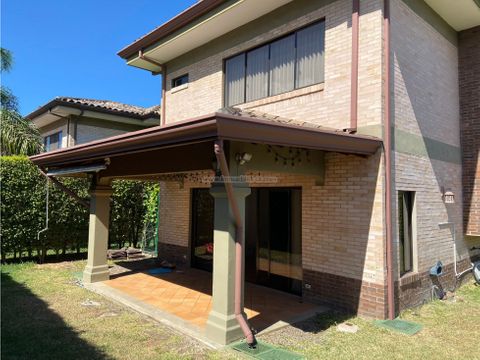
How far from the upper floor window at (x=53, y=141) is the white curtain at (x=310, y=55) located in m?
12.1

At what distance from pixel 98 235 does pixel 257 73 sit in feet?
17.8

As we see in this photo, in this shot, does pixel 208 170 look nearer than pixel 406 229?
Yes

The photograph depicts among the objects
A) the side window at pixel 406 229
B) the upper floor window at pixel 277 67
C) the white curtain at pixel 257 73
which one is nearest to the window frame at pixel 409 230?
the side window at pixel 406 229

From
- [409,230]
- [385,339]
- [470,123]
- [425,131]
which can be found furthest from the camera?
[470,123]

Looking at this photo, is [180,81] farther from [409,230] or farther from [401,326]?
[401,326]

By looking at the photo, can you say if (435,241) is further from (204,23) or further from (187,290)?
(204,23)

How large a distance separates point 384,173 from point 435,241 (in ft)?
8.31

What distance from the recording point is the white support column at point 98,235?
852 centimetres

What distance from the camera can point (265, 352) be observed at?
473 cm

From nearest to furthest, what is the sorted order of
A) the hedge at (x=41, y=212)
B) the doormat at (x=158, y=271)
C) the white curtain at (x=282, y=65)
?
the white curtain at (x=282, y=65)
the doormat at (x=158, y=271)
the hedge at (x=41, y=212)

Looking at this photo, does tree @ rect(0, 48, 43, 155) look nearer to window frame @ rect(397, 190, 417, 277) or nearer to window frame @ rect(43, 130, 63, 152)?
window frame @ rect(43, 130, 63, 152)

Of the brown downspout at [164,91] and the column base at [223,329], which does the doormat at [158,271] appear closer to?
the brown downspout at [164,91]

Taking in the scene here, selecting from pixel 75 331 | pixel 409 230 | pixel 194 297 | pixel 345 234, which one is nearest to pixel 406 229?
pixel 409 230

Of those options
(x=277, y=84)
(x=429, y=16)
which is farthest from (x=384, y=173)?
(x=429, y=16)
